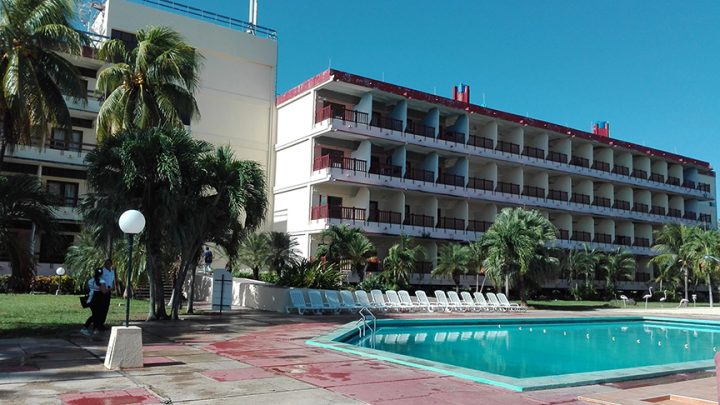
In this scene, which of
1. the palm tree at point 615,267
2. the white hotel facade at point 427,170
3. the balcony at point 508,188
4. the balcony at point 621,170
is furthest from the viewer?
the balcony at point 621,170

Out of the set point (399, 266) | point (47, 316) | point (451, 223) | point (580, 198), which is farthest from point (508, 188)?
point (47, 316)

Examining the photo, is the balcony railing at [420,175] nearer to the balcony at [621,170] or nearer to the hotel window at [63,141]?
the hotel window at [63,141]

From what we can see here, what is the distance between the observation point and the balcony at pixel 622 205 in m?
50.7

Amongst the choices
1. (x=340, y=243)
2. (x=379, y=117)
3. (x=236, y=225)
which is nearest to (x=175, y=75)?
(x=236, y=225)

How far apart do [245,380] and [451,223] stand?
106ft

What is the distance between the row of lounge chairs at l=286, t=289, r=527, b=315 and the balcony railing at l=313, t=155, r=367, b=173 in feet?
35.6

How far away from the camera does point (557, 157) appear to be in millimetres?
46625

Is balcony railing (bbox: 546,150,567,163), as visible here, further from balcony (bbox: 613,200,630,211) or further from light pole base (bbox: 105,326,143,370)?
light pole base (bbox: 105,326,143,370)

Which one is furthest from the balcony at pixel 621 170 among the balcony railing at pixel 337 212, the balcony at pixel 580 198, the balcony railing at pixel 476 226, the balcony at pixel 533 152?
the balcony railing at pixel 337 212

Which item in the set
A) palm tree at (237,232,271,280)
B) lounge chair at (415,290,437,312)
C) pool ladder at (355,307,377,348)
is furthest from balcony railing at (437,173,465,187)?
pool ladder at (355,307,377,348)

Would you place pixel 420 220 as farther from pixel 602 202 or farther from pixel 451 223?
pixel 602 202

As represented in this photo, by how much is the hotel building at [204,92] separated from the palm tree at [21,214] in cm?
1982

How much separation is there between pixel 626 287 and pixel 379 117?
27.1m

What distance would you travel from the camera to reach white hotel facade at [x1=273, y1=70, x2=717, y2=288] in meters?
36.0
